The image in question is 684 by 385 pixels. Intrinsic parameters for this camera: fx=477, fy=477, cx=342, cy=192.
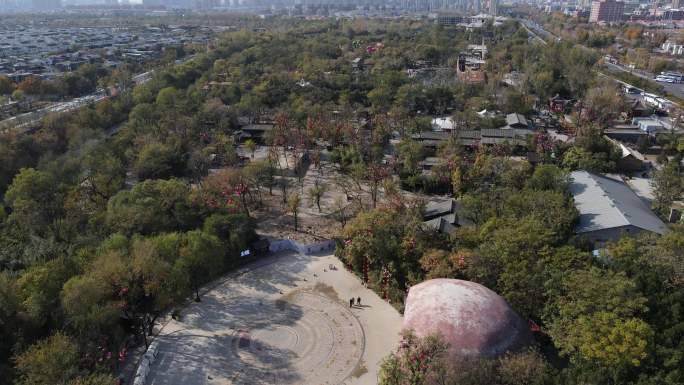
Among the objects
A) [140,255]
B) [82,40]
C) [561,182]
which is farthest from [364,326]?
[82,40]

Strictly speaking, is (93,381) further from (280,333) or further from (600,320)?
(600,320)

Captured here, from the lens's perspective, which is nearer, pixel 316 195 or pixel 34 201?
pixel 34 201

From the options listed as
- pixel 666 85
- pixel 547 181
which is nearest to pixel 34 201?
pixel 547 181

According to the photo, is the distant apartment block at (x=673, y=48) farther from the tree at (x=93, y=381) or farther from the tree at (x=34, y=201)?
the tree at (x=93, y=381)

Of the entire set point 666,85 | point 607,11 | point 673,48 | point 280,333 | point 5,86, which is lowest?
point 280,333

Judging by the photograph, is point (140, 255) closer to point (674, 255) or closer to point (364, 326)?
point (364, 326)
